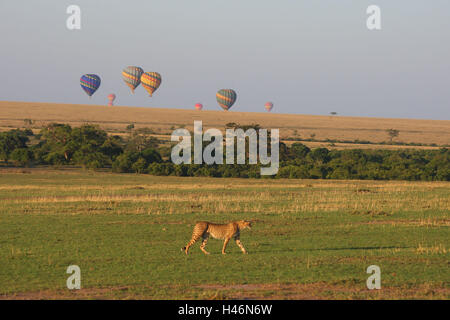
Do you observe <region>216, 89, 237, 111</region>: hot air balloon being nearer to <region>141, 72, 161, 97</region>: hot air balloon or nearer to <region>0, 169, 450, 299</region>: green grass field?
<region>141, 72, 161, 97</region>: hot air balloon

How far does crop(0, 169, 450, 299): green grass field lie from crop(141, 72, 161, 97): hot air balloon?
259 feet

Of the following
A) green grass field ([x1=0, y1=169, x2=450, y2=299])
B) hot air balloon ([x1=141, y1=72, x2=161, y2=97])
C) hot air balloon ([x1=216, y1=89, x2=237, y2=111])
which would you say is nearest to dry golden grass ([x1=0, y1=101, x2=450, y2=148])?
hot air balloon ([x1=216, y1=89, x2=237, y2=111])

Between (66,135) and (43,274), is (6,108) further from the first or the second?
(43,274)

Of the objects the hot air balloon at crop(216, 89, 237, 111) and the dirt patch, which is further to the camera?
the hot air balloon at crop(216, 89, 237, 111)

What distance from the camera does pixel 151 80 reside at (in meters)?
113

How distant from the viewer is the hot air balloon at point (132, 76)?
11861 cm

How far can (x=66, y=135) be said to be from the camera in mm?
73188

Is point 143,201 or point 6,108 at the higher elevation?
point 6,108

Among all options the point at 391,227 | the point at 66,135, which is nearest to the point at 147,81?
the point at 66,135

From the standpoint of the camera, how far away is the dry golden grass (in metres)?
140

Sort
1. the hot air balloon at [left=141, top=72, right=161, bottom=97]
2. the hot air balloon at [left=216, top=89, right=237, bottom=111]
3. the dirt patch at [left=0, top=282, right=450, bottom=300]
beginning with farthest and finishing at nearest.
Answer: the hot air balloon at [left=216, top=89, right=237, bottom=111] < the hot air balloon at [left=141, top=72, right=161, bottom=97] < the dirt patch at [left=0, top=282, right=450, bottom=300]

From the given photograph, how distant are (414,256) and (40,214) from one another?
14.3 m

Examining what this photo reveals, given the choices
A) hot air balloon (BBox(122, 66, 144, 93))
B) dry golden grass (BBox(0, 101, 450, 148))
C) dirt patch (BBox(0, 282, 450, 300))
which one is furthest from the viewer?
dry golden grass (BBox(0, 101, 450, 148))

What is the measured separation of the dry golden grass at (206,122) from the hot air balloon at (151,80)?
623 inches
